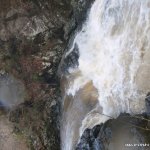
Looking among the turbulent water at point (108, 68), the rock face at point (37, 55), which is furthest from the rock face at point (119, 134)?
the rock face at point (37, 55)

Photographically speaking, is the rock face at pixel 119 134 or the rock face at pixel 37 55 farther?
the rock face at pixel 37 55

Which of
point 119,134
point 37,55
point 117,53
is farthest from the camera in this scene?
point 37,55

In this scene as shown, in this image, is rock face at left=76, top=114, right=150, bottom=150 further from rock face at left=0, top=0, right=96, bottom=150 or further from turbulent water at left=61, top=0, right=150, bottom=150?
rock face at left=0, top=0, right=96, bottom=150

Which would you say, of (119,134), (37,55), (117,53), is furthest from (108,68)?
(37,55)

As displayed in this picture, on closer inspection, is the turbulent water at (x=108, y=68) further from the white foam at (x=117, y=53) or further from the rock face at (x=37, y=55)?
the rock face at (x=37, y=55)

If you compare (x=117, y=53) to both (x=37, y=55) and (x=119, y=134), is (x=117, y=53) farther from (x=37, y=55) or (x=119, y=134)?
(x=37, y=55)

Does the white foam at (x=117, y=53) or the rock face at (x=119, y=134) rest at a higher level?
the white foam at (x=117, y=53)

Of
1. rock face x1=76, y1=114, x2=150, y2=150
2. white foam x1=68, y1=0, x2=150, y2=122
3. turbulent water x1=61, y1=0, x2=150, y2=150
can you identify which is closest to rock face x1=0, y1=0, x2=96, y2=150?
turbulent water x1=61, y1=0, x2=150, y2=150
